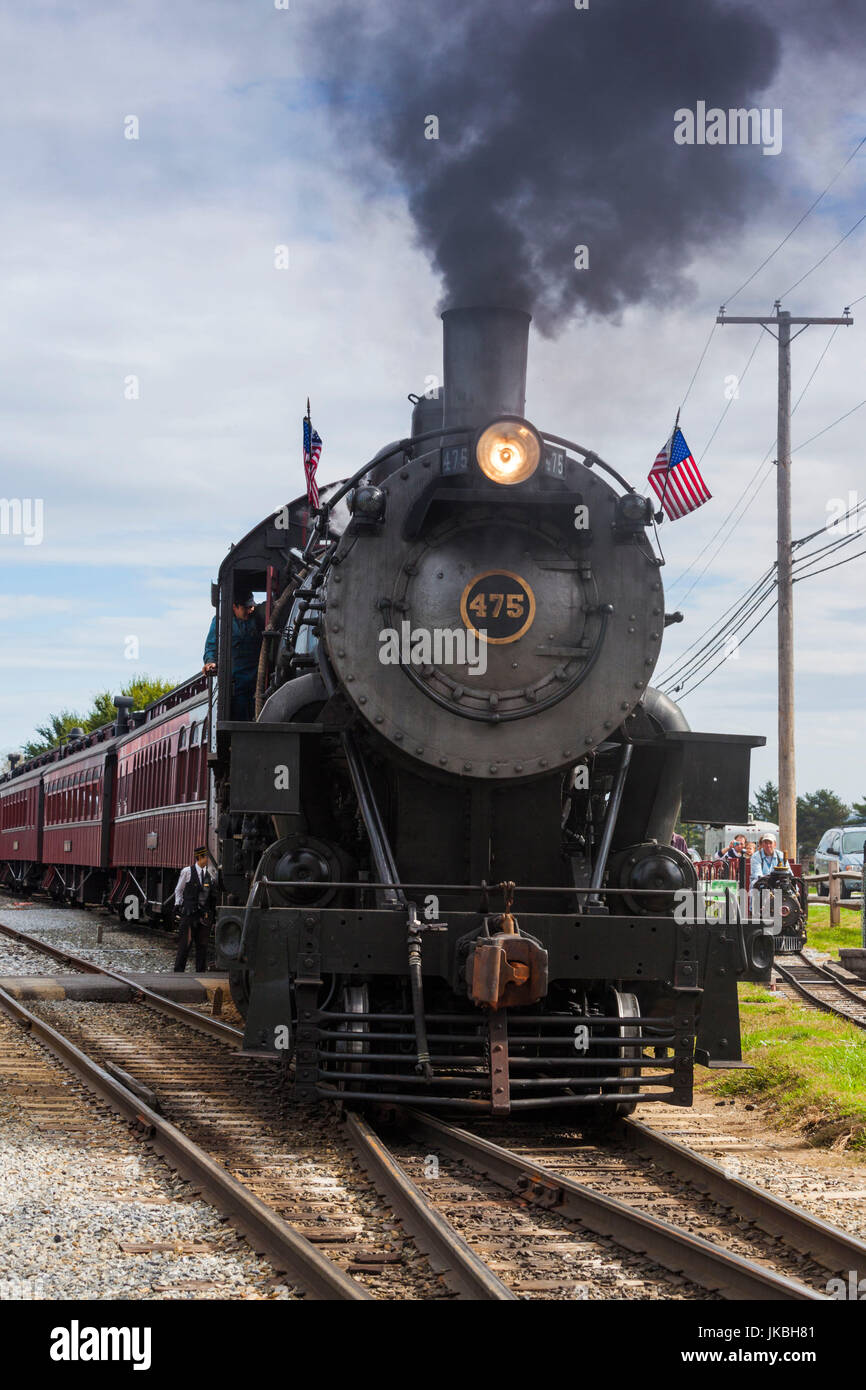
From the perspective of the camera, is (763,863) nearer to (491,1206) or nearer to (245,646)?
(245,646)

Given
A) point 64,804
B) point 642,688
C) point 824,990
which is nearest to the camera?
point 642,688

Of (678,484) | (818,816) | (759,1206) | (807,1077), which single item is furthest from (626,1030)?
(818,816)

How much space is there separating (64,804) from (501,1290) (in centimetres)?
2864

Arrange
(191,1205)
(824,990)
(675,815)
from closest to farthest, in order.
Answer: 1. (191,1205)
2. (675,815)
3. (824,990)

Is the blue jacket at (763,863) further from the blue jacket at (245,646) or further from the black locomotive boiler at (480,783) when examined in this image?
the black locomotive boiler at (480,783)

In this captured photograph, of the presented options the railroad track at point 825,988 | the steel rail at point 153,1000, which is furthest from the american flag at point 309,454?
the railroad track at point 825,988

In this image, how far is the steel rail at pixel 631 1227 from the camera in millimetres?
4395

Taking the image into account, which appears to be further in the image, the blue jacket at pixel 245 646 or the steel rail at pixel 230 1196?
the blue jacket at pixel 245 646

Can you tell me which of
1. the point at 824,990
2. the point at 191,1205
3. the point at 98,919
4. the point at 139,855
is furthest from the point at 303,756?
the point at 98,919

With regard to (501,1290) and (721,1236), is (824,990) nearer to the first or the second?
(721,1236)

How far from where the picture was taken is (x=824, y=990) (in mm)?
14398

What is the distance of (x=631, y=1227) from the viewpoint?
5125 millimetres

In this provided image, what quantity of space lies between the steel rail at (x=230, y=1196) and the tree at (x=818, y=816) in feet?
280

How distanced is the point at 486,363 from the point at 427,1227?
14.4 ft
